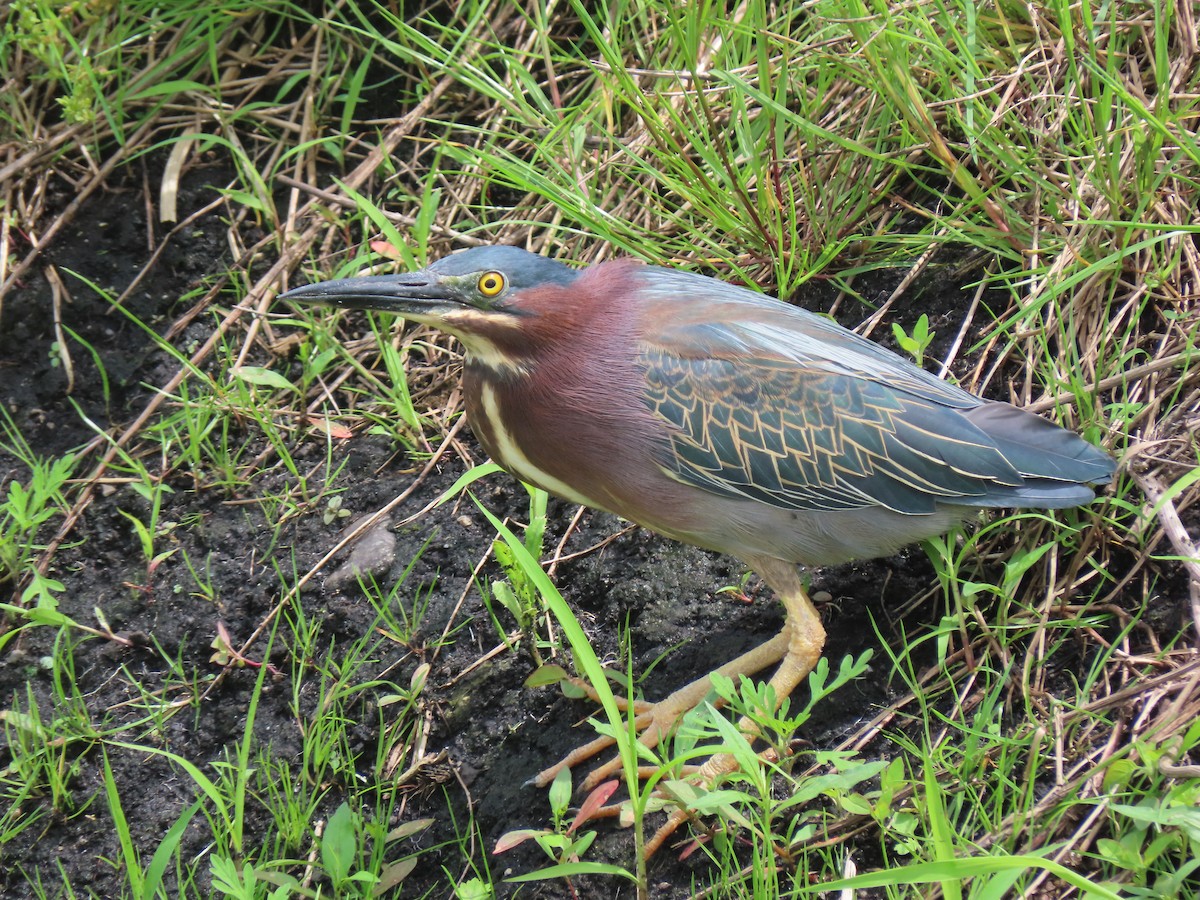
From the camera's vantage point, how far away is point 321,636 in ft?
10.2

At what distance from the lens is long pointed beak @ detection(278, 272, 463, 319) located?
106 inches

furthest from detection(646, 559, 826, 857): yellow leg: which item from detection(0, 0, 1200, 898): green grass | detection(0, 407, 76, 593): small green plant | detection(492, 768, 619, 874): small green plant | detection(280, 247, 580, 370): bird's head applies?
detection(0, 407, 76, 593): small green plant

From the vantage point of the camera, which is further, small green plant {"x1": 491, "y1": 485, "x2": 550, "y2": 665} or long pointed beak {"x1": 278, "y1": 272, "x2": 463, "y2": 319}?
small green plant {"x1": 491, "y1": 485, "x2": 550, "y2": 665}

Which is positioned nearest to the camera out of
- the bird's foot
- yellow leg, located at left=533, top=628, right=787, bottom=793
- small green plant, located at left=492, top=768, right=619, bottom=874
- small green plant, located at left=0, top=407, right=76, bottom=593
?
small green plant, located at left=492, top=768, right=619, bottom=874

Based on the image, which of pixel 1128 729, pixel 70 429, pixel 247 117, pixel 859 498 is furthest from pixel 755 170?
pixel 70 429

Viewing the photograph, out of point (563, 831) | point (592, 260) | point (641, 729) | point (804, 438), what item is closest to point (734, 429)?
point (804, 438)

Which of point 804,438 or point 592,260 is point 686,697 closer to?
point 804,438

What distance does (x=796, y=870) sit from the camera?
2391 millimetres

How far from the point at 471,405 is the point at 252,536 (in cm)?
90

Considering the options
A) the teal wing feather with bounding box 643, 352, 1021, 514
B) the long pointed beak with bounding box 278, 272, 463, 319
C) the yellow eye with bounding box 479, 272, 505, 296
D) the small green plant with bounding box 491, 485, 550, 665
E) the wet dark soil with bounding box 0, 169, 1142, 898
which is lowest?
the wet dark soil with bounding box 0, 169, 1142, 898

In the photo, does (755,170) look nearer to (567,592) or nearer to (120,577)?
(567,592)

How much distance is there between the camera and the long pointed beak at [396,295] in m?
2.68

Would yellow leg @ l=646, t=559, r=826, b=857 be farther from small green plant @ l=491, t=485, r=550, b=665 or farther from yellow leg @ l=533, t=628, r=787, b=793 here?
small green plant @ l=491, t=485, r=550, b=665

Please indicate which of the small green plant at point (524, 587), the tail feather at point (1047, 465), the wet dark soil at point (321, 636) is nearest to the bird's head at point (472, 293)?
the small green plant at point (524, 587)
